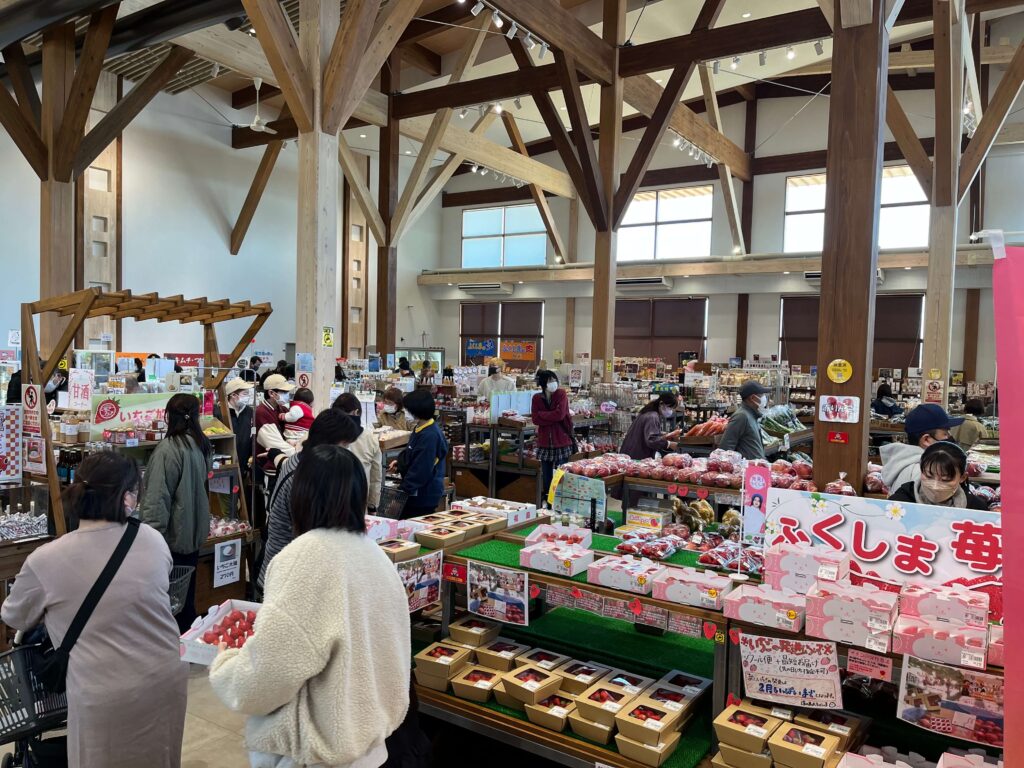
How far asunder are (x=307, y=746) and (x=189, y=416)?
2.61 m

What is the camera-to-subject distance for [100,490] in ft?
7.70

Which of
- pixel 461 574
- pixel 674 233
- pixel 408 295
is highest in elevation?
pixel 674 233

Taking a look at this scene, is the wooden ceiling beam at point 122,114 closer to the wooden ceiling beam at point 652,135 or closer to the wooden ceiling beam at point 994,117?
the wooden ceiling beam at point 652,135

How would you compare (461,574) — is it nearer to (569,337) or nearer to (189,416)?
(189,416)

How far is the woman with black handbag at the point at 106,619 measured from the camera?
2.27m

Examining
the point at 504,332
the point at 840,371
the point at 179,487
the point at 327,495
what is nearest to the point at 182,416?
the point at 179,487

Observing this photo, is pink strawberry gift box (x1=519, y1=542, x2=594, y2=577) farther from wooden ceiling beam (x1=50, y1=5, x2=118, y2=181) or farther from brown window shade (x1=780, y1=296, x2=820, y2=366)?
brown window shade (x1=780, y1=296, x2=820, y2=366)

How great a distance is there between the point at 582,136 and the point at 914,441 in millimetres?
6414

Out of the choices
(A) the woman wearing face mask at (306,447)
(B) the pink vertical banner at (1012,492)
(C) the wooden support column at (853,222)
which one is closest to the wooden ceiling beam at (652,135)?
(C) the wooden support column at (853,222)

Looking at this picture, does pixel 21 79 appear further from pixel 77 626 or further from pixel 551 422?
pixel 77 626

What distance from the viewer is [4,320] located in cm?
1234

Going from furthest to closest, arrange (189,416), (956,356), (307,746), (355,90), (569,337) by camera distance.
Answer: (569,337)
(956,356)
(355,90)
(189,416)
(307,746)

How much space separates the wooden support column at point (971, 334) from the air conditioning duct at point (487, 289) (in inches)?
431

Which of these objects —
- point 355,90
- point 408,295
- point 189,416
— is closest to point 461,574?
point 189,416
